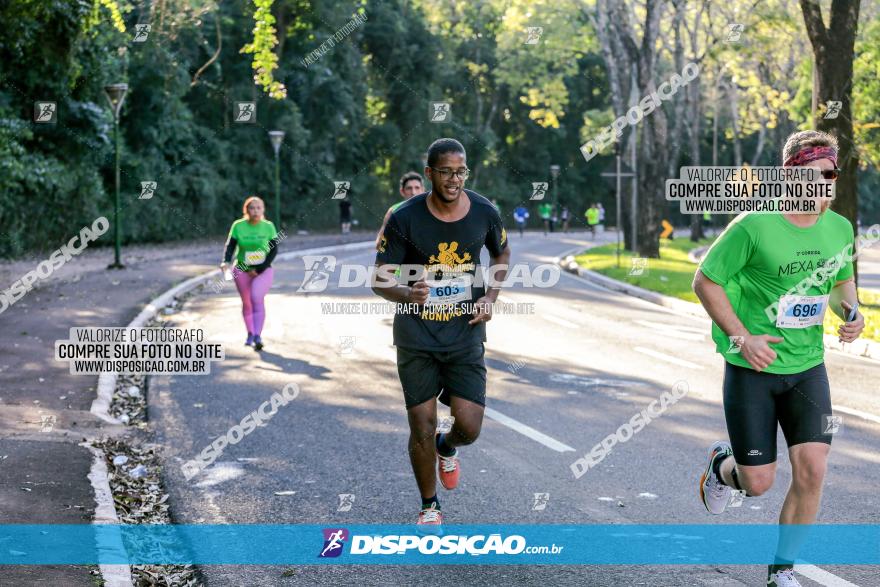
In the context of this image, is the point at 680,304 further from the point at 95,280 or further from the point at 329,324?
the point at 95,280

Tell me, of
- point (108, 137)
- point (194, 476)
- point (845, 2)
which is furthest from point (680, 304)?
point (108, 137)

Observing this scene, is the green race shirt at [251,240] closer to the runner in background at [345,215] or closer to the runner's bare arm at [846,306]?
the runner's bare arm at [846,306]

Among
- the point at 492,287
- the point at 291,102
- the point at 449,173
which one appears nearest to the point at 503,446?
the point at 492,287

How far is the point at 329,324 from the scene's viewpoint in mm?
16859

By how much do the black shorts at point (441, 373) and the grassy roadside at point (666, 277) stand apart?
32.2ft

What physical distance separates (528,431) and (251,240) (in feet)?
18.5

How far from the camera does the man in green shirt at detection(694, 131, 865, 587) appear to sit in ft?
16.2

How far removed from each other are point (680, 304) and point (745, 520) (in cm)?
1404

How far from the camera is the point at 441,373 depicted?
608 cm

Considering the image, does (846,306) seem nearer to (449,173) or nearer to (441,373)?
(449,173)

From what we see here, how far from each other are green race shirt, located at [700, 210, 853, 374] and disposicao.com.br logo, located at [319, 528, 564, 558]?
62.5 inches

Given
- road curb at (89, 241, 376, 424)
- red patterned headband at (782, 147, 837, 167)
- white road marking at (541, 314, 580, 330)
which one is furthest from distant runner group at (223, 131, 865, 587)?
white road marking at (541, 314, 580, 330)

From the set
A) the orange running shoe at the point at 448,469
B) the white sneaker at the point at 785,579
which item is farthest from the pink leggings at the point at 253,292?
the white sneaker at the point at 785,579

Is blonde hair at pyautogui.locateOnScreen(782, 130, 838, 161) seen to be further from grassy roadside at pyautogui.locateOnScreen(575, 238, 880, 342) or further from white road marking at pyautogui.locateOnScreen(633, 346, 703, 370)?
grassy roadside at pyautogui.locateOnScreen(575, 238, 880, 342)
